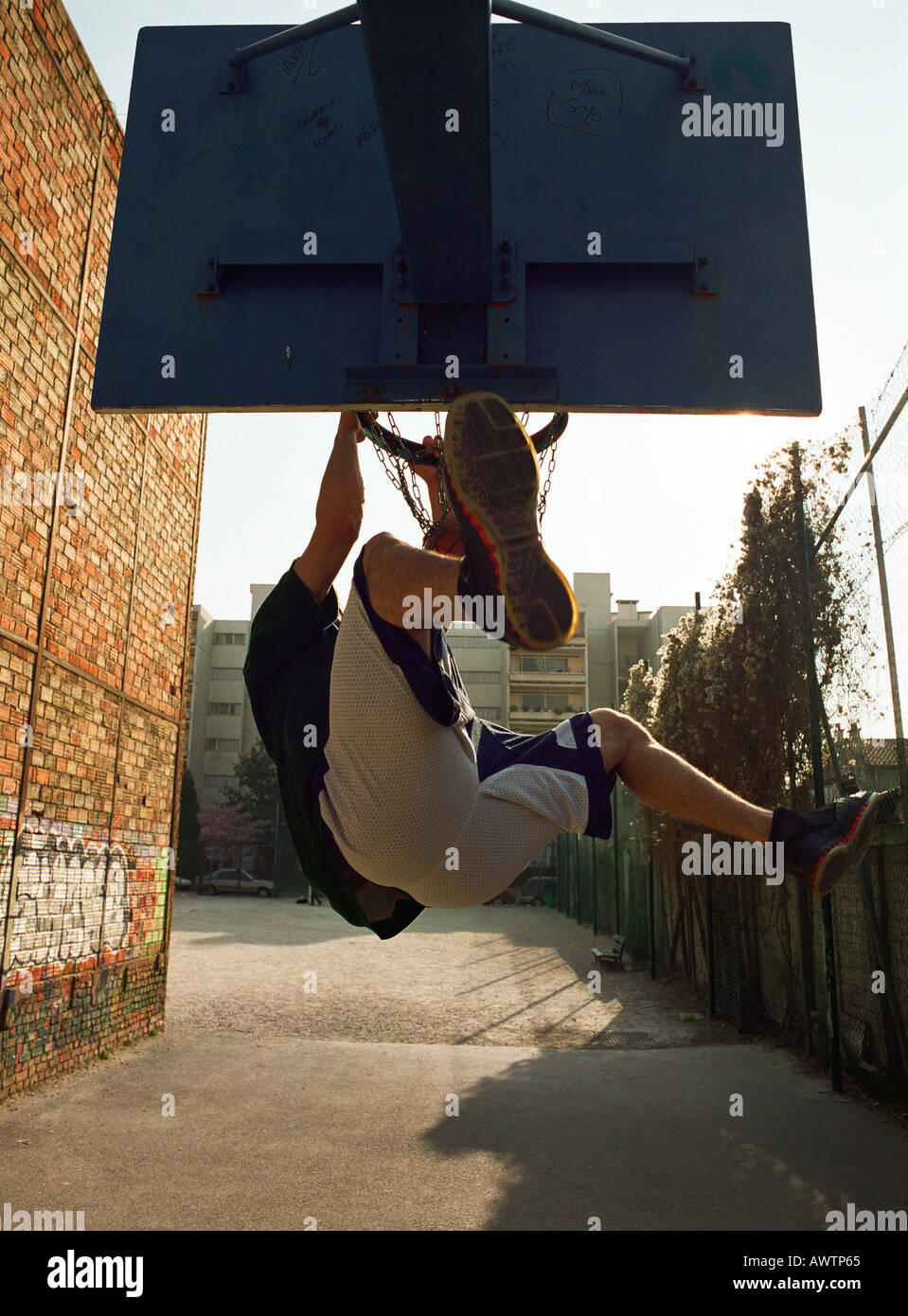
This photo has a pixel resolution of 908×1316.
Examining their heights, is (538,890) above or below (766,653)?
below

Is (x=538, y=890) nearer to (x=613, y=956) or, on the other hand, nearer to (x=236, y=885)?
Result: (x=236, y=885)

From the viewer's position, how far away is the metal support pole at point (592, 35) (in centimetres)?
352

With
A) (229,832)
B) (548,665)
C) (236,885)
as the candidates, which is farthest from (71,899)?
(548,665)

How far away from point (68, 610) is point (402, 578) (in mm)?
5410

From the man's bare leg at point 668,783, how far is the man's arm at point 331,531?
849 mm

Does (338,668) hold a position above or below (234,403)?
below

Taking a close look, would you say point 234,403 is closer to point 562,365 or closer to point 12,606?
point 562,365

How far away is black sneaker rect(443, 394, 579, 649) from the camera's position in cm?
216

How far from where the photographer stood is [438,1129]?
621cm

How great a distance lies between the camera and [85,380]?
7.13 m

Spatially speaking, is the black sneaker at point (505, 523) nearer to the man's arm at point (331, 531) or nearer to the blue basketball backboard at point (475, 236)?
the man's arm at point (331, 531)

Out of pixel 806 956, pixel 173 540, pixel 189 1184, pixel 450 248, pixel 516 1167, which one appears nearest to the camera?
pixel 450 248

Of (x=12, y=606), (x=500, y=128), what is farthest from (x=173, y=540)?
(x=500, y=128)

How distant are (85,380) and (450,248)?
15.3ft
